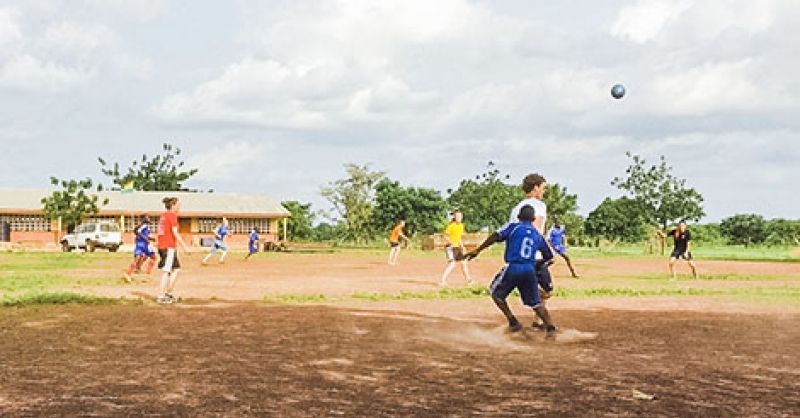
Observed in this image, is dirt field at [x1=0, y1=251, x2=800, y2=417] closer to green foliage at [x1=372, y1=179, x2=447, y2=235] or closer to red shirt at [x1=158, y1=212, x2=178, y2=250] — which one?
red shirt at [x1=158, y1=212, x2=178, y2=250]

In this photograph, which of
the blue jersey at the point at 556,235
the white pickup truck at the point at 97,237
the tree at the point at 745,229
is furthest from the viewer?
the tree at the point at 745,229

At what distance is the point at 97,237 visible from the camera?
163 feet

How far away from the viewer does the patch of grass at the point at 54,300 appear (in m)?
15.8

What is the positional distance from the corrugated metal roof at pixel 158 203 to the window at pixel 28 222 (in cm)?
74

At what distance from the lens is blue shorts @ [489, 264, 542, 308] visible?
36.1 ft

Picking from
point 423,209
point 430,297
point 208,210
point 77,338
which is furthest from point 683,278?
point 423,209

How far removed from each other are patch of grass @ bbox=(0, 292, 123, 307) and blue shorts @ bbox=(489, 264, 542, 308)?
307 inches

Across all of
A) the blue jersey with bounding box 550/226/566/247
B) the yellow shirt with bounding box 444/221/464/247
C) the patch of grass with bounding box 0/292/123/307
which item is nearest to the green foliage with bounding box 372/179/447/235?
the blue jersey with bounding box 550/226/566/247

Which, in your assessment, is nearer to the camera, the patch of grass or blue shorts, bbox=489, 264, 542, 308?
blue shorts, bbox=489, 264, 542, 308

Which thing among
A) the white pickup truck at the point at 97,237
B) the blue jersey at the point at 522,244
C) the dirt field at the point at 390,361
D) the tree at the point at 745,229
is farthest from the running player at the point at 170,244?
the tree at the point at 745,229

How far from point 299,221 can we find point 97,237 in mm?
36915

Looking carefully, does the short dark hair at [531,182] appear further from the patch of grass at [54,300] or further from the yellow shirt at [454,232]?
the yellow shirt at [454,232]

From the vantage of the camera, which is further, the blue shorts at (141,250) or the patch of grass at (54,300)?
the blue shorts at (141,250)

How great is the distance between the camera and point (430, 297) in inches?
702
